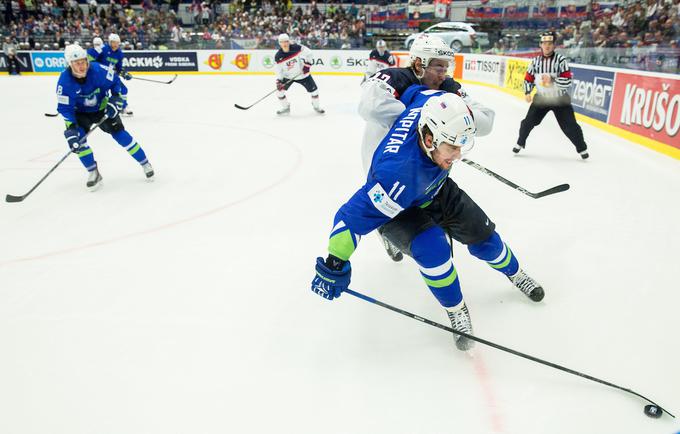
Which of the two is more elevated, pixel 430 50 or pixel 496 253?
pixel 430 50

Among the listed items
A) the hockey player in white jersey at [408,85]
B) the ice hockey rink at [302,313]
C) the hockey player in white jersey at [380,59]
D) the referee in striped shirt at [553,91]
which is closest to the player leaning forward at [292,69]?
the hockey player in white jersey at [380,59]

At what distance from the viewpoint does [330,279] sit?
1.83m

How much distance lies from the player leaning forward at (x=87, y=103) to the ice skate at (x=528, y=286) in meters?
3.70

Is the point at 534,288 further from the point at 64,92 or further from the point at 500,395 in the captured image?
the point at 64,92

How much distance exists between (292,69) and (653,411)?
761 cm

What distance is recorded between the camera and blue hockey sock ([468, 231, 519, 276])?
225 cm

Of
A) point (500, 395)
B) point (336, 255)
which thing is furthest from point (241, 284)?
point (500, 395)

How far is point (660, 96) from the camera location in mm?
5031

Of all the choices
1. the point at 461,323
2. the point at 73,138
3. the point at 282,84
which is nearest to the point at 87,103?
the point at 73,138

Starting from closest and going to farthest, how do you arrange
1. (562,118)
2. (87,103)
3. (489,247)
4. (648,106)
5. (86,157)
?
1. (489,247)
2. (87,103)
3. (86,157)
4. (562,118)
5. (648,106)

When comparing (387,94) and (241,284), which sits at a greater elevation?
(387,94)

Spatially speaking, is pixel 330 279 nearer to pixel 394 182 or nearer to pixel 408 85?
pixel 394 182

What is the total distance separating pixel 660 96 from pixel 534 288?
13.1 ft

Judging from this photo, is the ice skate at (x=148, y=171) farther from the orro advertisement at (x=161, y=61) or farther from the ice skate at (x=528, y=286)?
the orro advertisement at (x=161, y=61)
